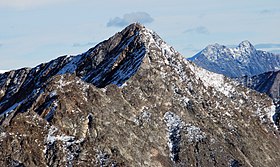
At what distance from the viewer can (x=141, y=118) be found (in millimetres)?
133875

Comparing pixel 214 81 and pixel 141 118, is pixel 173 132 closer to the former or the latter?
pixel 141 118

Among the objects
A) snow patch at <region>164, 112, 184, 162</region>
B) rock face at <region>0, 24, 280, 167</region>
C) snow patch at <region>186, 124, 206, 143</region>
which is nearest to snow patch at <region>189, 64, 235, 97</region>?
rock face at <region>0, 24, 280, 167</region>

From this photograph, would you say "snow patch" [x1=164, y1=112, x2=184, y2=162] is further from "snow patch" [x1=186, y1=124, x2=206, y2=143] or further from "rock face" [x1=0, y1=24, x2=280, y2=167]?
"snow patch" [x1=186, y1=124, x2=206, y2=143]

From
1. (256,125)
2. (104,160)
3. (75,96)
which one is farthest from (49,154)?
(256,125)

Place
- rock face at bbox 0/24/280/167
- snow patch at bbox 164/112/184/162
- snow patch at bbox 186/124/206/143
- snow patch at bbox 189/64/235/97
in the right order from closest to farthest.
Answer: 1. rock face at bbox 0/24/280/167
2. snow patch at bbox 164/112/184/162
3. snow patch at bbox 186/124/206/143
4. snow patch at bbox 189/64/235/97

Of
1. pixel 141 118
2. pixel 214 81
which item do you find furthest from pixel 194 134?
pixel 214 81

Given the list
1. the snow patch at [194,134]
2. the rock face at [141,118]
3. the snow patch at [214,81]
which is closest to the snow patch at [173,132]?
the rock face at [141,118]

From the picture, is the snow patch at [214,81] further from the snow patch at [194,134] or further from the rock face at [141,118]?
the snow patch at [194,134]

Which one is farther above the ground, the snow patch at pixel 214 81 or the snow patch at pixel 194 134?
the snow patch at pixel 214 81

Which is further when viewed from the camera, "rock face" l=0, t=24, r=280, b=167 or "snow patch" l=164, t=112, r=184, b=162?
"snow patch" l=164, t=112, r=184, b=162

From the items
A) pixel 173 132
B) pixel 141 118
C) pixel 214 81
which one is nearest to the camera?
pixel 141 118

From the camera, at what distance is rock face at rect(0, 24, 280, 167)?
4488 inches

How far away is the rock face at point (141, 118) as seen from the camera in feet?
374

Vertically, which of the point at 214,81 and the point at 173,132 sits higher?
the point at 214,81
